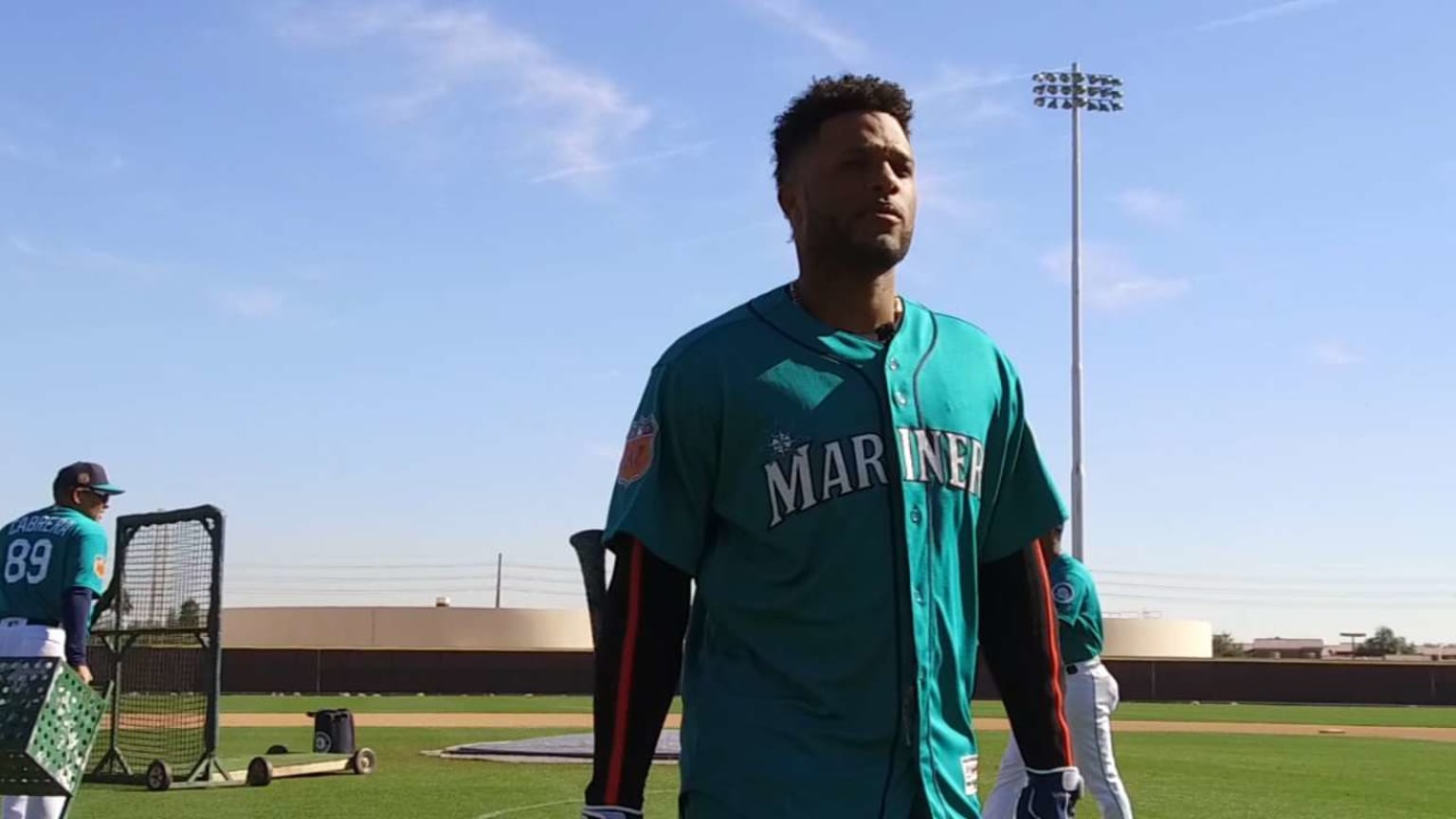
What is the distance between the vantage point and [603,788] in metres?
2.64

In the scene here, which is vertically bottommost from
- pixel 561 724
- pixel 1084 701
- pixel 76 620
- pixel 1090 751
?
pixel 561 724

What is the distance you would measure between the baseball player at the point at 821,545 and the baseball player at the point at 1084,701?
5.88 m

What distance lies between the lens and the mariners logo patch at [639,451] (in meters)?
2.72

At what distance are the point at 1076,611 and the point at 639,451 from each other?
251 inches

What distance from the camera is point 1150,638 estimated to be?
58.0 metres

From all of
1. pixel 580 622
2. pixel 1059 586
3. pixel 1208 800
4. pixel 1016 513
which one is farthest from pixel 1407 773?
pixel 580 622

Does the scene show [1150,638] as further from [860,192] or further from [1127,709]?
[860,192]

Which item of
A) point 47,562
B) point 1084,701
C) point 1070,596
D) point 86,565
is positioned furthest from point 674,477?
point 47,562

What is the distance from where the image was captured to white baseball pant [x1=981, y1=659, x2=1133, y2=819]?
343 inches

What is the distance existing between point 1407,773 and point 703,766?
1654 cm

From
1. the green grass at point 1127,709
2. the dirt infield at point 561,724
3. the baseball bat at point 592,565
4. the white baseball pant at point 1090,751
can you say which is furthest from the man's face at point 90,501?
the green grass at point 1127,709

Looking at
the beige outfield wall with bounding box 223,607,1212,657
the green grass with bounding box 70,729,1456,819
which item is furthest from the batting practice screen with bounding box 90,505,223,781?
the beige outfield wall with bounding box 223,607,1212,657

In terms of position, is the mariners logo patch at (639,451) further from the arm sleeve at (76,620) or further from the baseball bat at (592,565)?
the arm sleeve at (76,620)

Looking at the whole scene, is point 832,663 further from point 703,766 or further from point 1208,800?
point 1208,800
